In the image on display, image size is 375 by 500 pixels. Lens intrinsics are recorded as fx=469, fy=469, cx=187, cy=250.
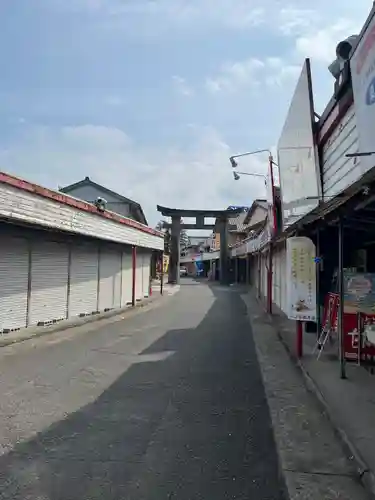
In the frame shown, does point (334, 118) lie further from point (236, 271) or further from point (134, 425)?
point (236, 271)

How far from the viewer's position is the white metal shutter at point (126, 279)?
2092 centimetres

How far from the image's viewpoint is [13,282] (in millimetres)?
11430

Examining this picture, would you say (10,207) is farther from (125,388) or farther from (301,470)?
(301,470)

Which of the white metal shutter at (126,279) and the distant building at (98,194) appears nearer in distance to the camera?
the white metal shutter at (126,279)

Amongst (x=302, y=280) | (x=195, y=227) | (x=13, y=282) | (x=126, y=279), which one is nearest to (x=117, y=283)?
(x=126, y=279)

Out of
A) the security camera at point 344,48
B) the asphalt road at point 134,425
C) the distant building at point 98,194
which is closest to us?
the asphalt road at point 134,425

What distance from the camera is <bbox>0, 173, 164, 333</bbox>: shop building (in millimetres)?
10500

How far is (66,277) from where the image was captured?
14.4 m

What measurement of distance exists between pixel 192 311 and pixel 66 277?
20.5 feet

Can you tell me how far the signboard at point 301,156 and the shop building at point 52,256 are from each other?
582 cm

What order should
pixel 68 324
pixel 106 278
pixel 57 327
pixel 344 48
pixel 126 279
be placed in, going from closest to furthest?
pixel 344 48, pixel 57 327, pixel 68 324, pixel 106 278, pixel 126 279

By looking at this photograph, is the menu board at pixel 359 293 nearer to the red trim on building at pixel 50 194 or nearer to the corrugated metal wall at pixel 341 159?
the corrugated metal wall at pixel 341 159

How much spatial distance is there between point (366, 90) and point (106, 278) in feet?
45.2

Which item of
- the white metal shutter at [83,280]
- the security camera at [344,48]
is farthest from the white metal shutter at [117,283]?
the security camera at [344,48]
